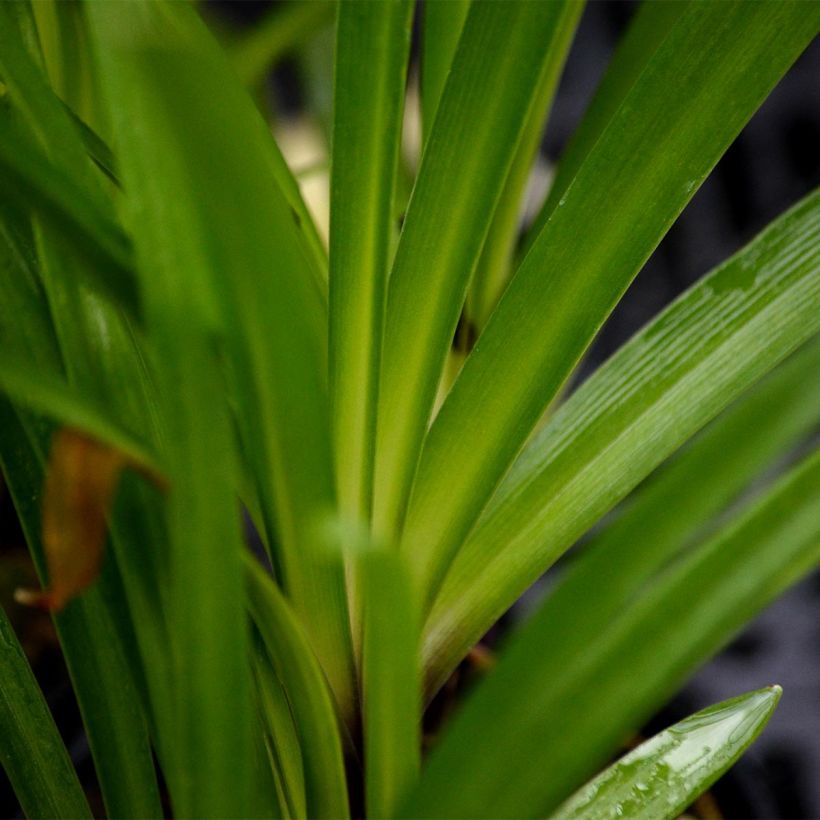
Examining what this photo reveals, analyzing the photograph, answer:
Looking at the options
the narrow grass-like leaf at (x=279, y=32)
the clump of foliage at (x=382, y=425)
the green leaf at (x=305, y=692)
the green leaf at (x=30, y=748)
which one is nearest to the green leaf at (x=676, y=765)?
the clump of foliage at (x=382, y=425)

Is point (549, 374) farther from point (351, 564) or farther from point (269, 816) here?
point (269, 816)

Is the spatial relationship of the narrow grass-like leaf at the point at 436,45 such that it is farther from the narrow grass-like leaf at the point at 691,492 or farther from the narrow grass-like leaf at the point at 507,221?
the narrow grass-like leaf at the point at 691,492

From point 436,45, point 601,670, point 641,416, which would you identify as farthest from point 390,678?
point 436,45

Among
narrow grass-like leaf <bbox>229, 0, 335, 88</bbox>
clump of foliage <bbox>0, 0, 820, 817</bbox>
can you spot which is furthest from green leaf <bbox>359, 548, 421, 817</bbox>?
narrow grass-like leaf <bbox>229, 0, 335, 88</bbox>

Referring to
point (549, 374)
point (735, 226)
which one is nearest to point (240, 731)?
point (549, 374)

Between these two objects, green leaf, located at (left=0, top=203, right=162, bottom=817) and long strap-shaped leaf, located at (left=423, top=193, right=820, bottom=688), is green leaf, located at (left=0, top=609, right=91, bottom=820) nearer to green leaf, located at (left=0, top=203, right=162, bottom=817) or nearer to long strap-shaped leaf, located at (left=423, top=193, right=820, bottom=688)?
green leaf, located at (left=0, top=203, right=162, bottom=817)
